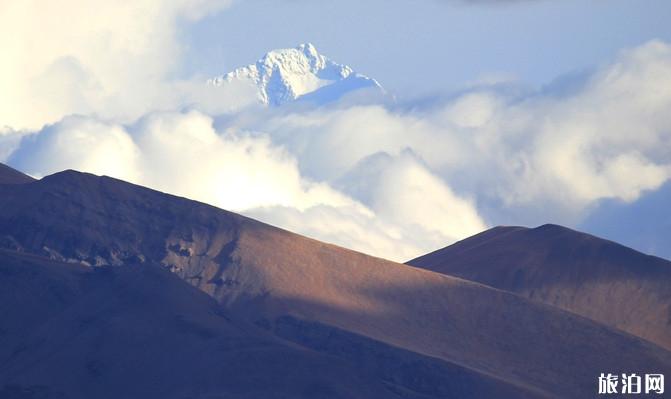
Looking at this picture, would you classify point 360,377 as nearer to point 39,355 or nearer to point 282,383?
point 282,383

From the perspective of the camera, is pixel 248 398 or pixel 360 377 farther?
pixel 360 377

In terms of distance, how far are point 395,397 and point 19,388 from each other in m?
38.3

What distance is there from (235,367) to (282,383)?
555 centimetres

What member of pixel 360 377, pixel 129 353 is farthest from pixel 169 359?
pixel 360 377

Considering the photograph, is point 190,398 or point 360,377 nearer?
point 190,398

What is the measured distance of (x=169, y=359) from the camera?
196 metres

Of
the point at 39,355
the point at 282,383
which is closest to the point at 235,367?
the point at 282,383

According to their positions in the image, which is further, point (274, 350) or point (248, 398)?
point (274, 350)

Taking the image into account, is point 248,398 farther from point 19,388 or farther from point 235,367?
point 19,388

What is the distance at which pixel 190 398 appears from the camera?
186 m

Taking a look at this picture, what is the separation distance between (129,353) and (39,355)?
980 cm

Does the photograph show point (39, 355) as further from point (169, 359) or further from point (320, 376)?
point (320, 376)

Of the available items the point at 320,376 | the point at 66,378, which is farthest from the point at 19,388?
the point at 320,376

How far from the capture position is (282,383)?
629 feet
